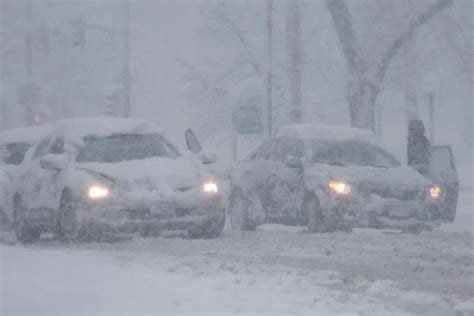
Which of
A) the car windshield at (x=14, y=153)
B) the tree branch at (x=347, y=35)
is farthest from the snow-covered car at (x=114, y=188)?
the tree branch at (x=347, y=35)

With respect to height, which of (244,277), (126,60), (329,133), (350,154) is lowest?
(244,277)

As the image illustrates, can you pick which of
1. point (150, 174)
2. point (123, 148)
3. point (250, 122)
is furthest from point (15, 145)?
point (250, 122)

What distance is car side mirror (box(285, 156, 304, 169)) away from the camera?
14.0 m

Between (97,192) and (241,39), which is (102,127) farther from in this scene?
(241,39)

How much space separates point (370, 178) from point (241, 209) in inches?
101

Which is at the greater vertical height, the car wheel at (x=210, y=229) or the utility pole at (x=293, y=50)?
the utility pole at (x=293, y=50)

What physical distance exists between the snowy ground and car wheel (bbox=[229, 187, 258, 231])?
2862mm

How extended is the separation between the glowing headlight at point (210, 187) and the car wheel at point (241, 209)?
2437 mm

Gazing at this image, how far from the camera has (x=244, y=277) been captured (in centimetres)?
830

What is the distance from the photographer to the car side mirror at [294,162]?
45.8 feet

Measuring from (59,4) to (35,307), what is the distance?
54696mm

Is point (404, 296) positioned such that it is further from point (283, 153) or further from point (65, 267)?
point (283, 153)

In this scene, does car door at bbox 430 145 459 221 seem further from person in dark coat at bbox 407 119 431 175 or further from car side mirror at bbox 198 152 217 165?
car side mirror at bbox 198 152 217 165

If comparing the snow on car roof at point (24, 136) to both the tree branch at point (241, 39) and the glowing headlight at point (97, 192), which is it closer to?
the glowing headlight at point (97, 192)
